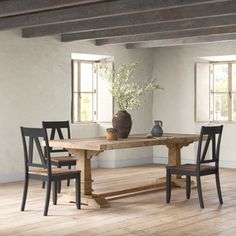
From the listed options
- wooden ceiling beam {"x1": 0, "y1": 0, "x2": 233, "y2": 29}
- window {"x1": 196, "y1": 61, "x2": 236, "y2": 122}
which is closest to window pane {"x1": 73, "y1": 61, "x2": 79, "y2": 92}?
window {"x1": 196, "y1": 61, "x2": 236, "y2": 122}

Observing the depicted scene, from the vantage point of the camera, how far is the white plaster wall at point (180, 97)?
372 inches

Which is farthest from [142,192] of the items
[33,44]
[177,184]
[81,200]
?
[33,44]

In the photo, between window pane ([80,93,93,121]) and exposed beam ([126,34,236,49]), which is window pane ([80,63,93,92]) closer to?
window pane ([80,93,93,121])

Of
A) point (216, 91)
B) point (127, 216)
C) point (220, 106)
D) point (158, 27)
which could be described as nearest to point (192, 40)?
point (158, 27)

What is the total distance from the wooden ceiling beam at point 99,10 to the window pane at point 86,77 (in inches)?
102

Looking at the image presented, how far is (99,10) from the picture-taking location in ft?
19.6

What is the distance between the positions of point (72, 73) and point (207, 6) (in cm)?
380

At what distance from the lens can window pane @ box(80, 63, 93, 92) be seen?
945 centimetres

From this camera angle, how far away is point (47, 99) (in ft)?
27.6

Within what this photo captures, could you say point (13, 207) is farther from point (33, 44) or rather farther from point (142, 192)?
point (33, 44)

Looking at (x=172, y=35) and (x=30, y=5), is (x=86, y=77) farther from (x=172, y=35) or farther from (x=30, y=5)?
(x=30, y=5)

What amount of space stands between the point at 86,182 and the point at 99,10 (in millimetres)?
1935

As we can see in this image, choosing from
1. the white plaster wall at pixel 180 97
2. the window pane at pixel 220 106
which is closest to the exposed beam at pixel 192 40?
the white plaster wall at pixel 180 97

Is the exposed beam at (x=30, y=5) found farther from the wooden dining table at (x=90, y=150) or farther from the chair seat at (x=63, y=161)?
the chair seat at (x=63, y=161)
